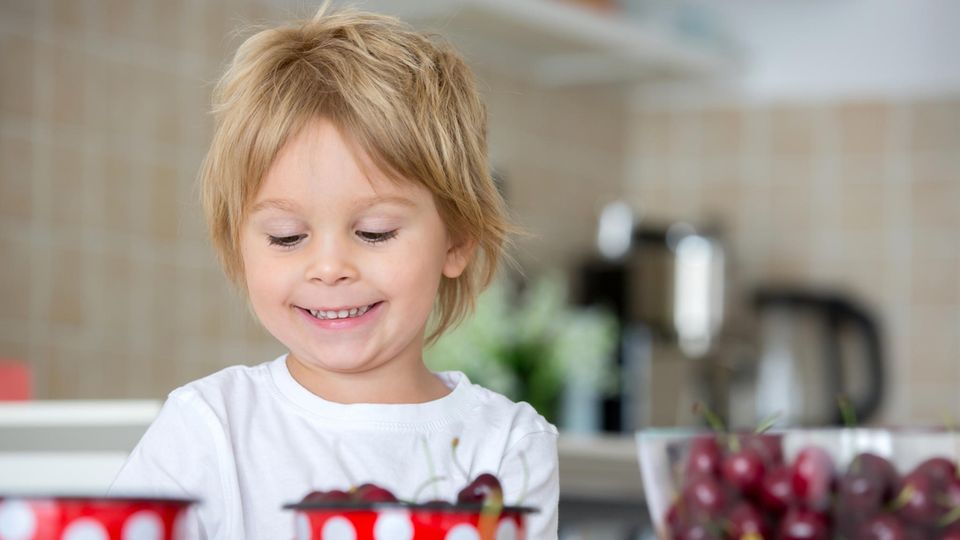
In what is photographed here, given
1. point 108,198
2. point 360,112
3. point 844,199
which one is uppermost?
point 844,199

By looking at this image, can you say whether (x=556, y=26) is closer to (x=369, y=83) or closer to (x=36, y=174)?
(x=36, y=174)

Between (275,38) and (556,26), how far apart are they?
2268mm

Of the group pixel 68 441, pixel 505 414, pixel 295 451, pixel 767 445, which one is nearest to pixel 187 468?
pixel 295 451

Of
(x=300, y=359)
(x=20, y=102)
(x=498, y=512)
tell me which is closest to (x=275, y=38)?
(x=300, y=359)

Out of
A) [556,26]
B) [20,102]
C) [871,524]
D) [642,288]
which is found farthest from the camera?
[642,288]

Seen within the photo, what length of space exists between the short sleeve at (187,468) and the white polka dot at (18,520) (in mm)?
221

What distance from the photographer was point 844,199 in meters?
3.69

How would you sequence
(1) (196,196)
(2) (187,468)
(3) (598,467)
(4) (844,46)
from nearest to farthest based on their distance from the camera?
1. (2) (187,468)
2. (1) (196,196)
3. (3) (598,467)
4. (4) (844,46)

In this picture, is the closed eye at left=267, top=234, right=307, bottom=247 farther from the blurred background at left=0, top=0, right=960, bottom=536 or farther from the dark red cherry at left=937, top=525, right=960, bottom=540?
the blurred background at left=0, top=0, right=960, bottom=536

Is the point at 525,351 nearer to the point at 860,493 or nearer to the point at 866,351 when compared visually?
the point at 866,351

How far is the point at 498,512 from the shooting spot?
1.80 feet

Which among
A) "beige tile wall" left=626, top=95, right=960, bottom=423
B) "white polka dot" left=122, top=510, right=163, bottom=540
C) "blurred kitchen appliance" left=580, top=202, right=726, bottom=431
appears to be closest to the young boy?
"white polka dot" left=122, top=510, right=163, bottom=540

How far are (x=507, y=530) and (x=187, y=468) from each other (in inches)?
9.7

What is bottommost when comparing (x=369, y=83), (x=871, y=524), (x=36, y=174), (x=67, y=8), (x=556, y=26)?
(x=871, y=524)
